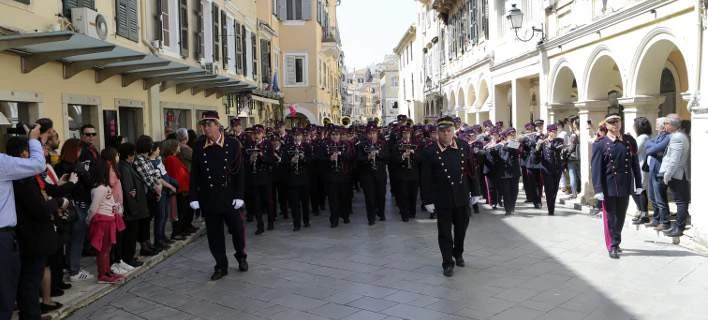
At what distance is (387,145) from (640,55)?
4.90 m

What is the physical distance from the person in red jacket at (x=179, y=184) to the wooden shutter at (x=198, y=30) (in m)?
7.19

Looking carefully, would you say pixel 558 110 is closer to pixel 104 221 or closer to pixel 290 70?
pixel 104 221

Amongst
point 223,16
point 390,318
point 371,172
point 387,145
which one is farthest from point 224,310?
point 223,16

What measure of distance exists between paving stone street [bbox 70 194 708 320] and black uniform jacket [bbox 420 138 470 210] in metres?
0.91

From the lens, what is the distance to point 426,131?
14227 mm

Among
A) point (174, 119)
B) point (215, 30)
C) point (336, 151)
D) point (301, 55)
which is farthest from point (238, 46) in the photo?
point (301, 55)

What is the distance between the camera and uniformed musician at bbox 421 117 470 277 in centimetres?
782

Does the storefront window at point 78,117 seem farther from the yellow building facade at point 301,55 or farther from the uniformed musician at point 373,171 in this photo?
the yellow building facade at point 301,55

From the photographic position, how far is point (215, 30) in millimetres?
18875

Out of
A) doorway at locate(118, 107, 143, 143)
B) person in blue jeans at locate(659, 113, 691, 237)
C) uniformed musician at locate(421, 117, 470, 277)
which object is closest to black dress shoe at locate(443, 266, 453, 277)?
uniformed musician at locate(421, 117, 470, 277)

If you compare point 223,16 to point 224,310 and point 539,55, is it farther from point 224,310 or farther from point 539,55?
point 224,310

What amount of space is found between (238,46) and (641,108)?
46.4 feet

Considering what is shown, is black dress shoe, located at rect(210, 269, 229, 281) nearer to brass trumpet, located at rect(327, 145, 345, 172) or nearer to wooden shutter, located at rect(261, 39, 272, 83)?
brass trumpet, located at rect(327, 145, 345, 172)

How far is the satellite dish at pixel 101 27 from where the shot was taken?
10.9 meters
